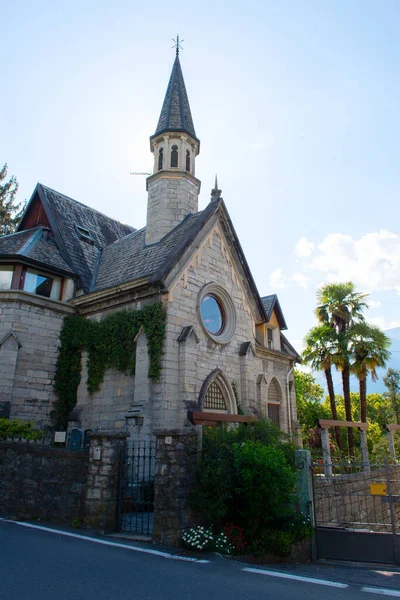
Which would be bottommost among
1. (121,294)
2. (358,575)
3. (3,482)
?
(358,575)

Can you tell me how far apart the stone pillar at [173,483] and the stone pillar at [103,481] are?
110cm

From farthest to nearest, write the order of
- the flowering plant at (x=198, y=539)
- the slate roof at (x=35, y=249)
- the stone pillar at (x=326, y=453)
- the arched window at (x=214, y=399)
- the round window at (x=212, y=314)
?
the round window at (x=212, y=314)
the slate roof at (x=35, y=249)
the arched window at (x=214, y=399)
the stone pillar at (x=326, y=453)
the flowering plant at (x=198, y=539)

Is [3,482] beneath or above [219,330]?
beneath

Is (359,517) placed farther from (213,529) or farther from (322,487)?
(213,529)

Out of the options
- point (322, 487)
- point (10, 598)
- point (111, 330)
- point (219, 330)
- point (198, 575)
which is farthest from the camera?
point (219, 330)

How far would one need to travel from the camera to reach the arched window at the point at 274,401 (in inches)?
886

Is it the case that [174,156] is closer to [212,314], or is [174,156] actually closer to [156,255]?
[156,255]

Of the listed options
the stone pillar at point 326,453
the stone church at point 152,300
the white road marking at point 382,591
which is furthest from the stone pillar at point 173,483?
the stone pillar at point 326,453

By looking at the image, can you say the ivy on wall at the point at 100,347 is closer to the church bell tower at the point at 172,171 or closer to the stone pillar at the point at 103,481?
the stone pillar at the point at 103,481

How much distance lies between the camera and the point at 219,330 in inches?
695

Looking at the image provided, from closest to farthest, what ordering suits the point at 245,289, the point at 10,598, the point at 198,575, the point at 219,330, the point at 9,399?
the point at 10,598 → the point at 198,575 → the point at 9,399 → the point at 219,330 → the point at 245,289

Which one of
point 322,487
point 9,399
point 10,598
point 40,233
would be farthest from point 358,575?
point 40,233

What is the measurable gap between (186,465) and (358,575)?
3.88m

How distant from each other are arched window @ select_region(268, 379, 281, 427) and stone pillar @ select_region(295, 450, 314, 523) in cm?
1268
